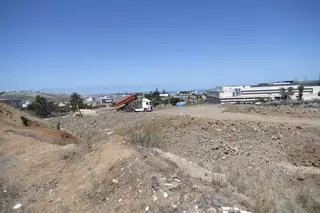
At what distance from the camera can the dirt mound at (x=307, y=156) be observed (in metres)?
21.1

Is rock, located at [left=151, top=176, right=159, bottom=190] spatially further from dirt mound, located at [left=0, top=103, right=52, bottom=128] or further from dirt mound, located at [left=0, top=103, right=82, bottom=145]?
dirt mound, located at [left=0, top=103, right=52, bottom=128]

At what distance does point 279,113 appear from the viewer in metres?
36.7

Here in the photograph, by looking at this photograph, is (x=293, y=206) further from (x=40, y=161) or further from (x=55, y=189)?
(x=40, y=161)

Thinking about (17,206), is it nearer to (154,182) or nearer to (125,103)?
(154,182)

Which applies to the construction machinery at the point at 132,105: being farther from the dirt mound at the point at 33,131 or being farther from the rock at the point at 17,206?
the rock at the point at 17,206

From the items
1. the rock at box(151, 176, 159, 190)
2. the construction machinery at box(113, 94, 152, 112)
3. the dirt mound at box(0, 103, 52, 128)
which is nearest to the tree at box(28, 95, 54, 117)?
the construction machinery at box(113, 94, 152, 112)

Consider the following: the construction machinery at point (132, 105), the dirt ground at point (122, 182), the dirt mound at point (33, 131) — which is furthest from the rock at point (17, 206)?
the construction machinery at point (132, 105)

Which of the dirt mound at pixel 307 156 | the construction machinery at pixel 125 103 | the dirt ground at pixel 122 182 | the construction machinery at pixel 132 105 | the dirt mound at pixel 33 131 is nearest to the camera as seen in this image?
the dirt ground at pixel 122 182

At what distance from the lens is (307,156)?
21703mm

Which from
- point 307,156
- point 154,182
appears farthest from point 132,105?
point 154,182

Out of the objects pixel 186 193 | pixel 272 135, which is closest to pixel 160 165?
pixel 186 193

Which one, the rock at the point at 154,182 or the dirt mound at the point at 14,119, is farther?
the dirt mound at the point at 14,119

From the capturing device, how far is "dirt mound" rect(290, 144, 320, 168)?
21.1 meters

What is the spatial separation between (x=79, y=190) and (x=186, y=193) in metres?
2.53
